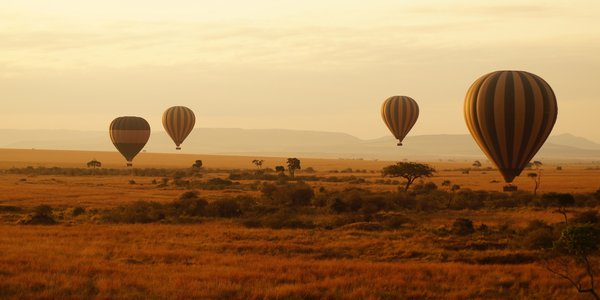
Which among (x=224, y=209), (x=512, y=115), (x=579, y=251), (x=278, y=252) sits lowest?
(x=278, y=252)

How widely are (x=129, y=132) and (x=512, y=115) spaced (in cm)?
6247

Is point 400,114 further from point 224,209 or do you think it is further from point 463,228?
point 463,228

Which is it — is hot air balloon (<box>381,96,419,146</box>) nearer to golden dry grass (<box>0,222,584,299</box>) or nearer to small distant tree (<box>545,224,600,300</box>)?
golden dry grass (<box>0,222,584,299</box>)

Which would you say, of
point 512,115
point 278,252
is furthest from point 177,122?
point 278,252

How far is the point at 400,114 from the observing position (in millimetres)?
85062

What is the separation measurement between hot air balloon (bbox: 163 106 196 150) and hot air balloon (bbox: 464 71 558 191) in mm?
65427

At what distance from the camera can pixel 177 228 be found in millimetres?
33906

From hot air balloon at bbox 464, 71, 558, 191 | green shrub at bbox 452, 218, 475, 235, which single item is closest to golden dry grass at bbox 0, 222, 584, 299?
green shrub at bbox 452, 218, 475, 235

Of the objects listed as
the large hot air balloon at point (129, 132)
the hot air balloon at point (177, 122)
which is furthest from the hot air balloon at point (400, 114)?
the hot air balloon at point (177, 122)

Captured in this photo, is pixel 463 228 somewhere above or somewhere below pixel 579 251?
below

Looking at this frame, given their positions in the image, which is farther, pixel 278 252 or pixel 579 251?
pixel 278 252

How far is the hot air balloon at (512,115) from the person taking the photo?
163 ft

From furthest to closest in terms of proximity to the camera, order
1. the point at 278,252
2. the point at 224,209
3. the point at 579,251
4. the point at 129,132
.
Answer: the point at 129,132, the point at 224,209, the point at 278,252, the point at 579,251

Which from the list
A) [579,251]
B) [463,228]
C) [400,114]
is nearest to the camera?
[579,251]
